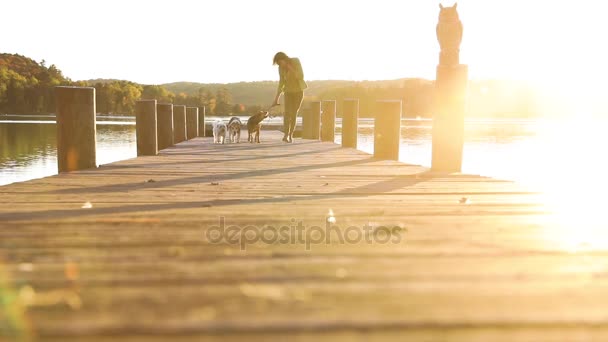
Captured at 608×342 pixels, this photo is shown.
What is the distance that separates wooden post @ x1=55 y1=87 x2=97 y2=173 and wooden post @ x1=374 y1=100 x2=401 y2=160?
15.5ft

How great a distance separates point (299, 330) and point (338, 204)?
7.90 feet

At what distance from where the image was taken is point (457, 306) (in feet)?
5.43

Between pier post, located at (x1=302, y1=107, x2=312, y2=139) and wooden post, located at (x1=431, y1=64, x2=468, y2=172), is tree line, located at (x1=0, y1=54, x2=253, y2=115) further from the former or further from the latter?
wooden post, located at (x1=431, y1=64, x2=468, y2=172)

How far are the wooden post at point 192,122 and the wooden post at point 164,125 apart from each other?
6089 mm

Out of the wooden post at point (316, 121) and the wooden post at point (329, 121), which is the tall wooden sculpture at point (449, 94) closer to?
the wooden post at point (329, 121)

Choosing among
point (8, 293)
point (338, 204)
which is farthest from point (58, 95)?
A: point (8, 293)

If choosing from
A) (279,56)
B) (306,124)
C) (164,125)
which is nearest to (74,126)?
(164,125)

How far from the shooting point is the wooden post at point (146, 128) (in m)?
9.04

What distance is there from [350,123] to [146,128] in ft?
17.6

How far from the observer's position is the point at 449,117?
6555 mm

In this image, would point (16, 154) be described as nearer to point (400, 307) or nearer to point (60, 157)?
point (60, 157)

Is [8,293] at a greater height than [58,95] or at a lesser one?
lesser

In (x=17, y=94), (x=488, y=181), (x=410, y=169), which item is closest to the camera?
(x=488, y=181)

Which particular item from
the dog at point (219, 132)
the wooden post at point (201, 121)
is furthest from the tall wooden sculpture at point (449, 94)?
the wooden post at point (201, 121)
